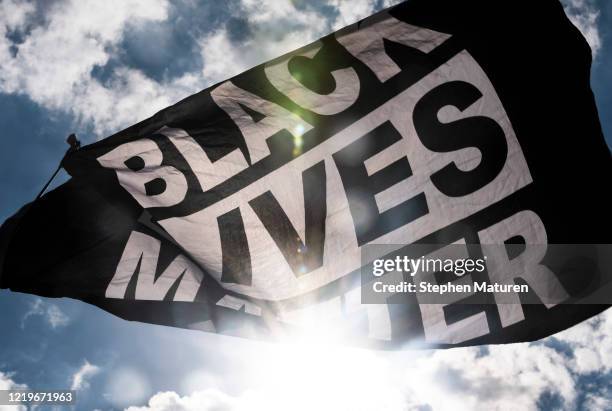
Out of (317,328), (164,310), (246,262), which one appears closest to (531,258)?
(317,328)

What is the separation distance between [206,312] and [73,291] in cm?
131

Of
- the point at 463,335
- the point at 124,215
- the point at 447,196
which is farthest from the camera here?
the point at 124,215

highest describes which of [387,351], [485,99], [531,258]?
[485,99]

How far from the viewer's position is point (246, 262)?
4504 mm

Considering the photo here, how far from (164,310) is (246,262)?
3.29ft

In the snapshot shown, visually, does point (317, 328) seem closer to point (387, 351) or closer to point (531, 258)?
point (387, 351)

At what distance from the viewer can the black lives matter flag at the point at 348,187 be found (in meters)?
4.28

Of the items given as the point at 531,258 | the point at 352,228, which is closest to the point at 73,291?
the point at 352,228

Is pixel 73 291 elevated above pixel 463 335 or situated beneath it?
elevated above

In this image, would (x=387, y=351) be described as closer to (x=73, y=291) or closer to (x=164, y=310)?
(x=164, y=310)

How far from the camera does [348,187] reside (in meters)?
4.63

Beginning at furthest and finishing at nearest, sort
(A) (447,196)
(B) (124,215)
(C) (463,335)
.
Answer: (B) (124,215) → (A) (447,196) → (C) (463,335)

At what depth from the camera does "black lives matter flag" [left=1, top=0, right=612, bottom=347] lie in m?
4.28

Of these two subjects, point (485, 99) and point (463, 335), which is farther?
point (485, 99)
